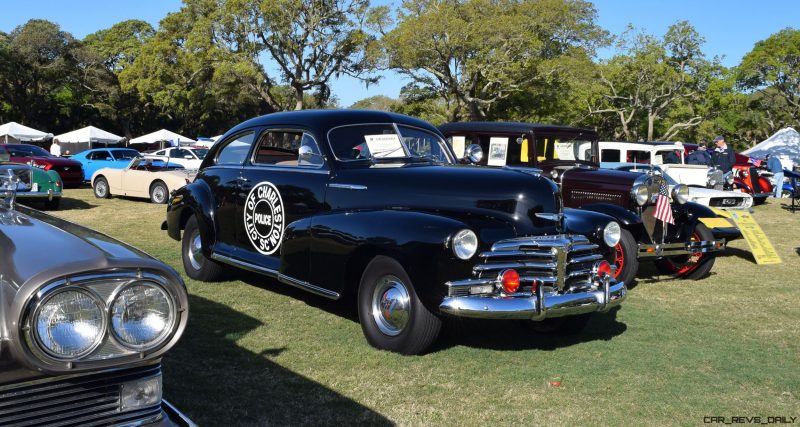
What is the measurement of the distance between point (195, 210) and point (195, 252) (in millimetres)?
582

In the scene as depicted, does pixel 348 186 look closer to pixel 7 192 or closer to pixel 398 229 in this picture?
pixel 398 229

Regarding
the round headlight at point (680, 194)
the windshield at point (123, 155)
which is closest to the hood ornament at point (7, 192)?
the round headlight at point (680, 194)

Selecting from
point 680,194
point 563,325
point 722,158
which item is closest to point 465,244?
point 563,325

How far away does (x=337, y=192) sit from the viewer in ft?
18.2

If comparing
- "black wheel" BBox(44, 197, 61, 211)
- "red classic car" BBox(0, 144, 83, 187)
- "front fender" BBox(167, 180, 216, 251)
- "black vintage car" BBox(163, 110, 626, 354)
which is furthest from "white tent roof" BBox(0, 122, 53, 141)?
"black vintage car" BBox(163, 110, 626, 354)

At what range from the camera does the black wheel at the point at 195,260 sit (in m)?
7.14

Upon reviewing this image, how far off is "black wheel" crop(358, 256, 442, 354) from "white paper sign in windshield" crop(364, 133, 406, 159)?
46.3 inches

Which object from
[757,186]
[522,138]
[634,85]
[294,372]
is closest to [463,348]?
[294,372]

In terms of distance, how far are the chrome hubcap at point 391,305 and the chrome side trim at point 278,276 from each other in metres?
0.36

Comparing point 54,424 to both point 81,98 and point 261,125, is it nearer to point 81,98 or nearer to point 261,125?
point 261,125

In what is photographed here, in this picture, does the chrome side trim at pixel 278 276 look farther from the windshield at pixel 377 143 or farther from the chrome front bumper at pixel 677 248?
the chrome front bumper at pixel 677 248

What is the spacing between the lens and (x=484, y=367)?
475 cm

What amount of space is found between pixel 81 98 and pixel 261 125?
1958 inches

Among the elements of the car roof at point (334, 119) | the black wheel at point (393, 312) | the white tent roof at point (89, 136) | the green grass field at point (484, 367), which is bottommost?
the green grass field at point (484, 367)
